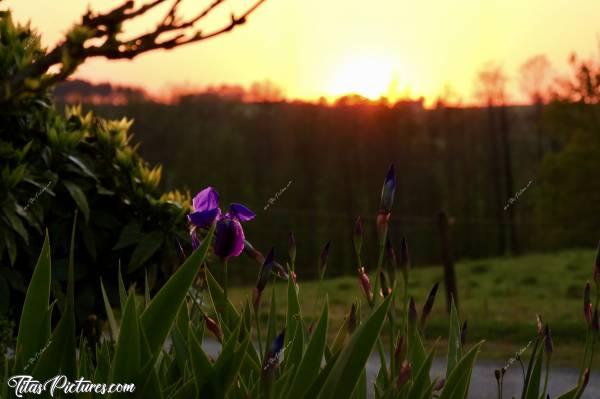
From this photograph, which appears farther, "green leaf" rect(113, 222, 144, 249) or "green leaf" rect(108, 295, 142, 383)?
"green leaf" rect(113, 222, 144, 249)

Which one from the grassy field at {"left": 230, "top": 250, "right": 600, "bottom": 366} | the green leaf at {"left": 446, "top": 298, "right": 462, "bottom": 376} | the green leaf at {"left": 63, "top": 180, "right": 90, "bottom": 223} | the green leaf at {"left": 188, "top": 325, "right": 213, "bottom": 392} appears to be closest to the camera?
the green leaf at {"left": 188, "top": 325, "right": 213, "bottom": 392}

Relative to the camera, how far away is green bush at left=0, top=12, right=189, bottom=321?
629 centimetres

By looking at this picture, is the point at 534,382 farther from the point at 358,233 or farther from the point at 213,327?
the point at 213,327

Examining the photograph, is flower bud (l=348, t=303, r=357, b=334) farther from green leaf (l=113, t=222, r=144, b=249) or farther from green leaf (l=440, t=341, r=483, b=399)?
green leaf (l=113, t=222, r=144, b=249)

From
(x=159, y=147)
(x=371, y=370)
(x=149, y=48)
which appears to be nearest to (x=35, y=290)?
(x=149, y=48)

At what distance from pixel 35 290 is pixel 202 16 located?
181 centimetres

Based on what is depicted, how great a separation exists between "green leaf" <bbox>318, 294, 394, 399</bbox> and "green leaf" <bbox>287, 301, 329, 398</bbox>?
189 mm

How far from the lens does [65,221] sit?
21.5 feet

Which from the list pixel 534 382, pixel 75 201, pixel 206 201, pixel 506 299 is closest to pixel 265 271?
pixel 206 201

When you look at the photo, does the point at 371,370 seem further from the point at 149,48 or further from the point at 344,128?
the point at 344,128

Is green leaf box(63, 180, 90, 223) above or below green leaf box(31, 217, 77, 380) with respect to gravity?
above

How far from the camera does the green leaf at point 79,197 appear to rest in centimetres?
640

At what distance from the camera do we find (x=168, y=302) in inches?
124

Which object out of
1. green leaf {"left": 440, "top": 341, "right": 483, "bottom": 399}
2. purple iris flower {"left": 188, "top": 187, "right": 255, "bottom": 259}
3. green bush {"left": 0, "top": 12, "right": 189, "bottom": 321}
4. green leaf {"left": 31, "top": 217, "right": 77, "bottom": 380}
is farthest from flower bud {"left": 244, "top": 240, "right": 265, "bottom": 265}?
green bush {"left": 0, "top": 12, "right": 189, "bottom": 321}
